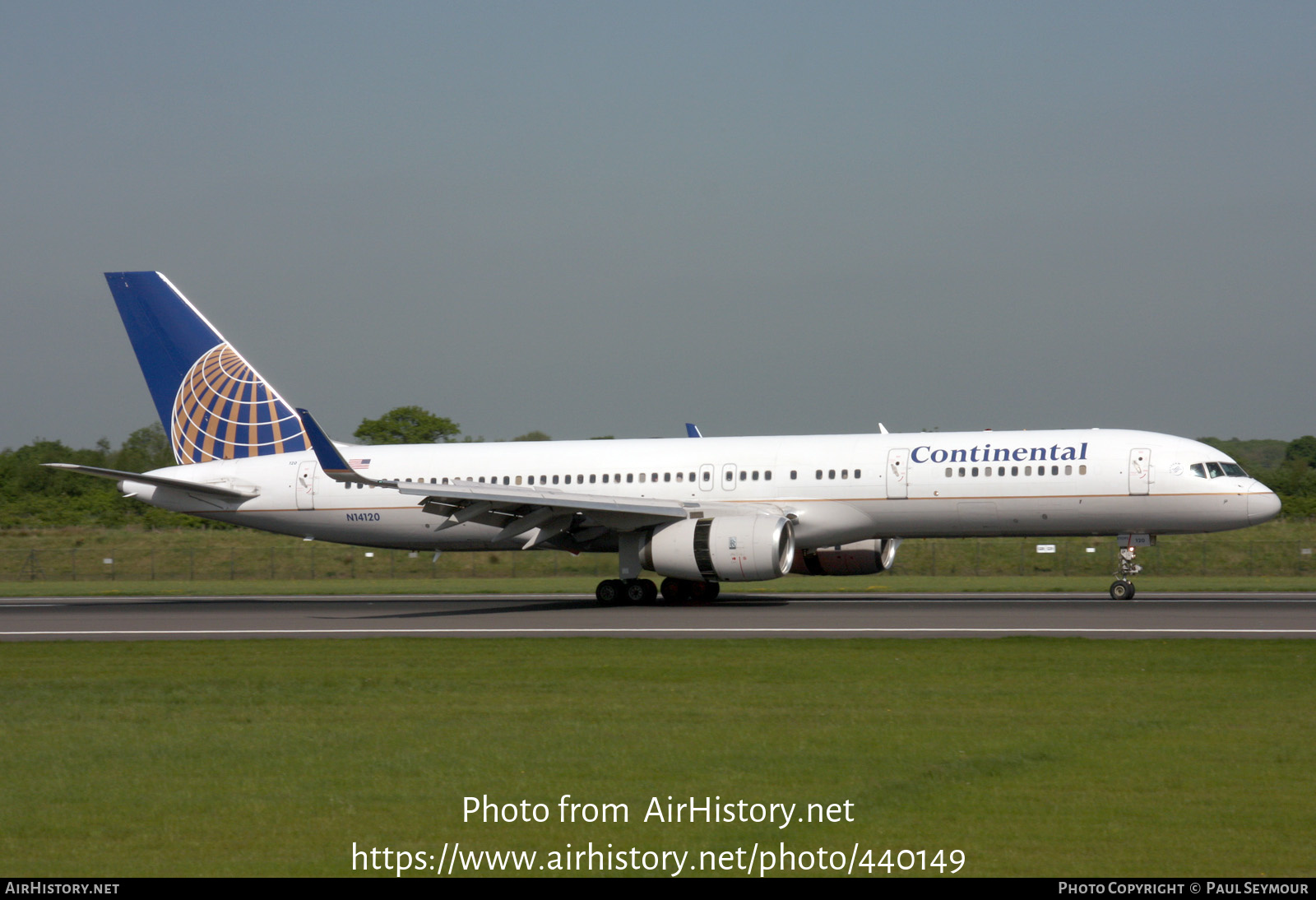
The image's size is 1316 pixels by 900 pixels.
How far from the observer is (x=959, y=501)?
3008 cm

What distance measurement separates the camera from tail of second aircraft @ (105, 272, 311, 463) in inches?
1443

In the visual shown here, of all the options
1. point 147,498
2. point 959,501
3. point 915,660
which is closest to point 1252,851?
point 915,660

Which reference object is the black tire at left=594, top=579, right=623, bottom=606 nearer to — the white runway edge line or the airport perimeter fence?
the white runway edge line

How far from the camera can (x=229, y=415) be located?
120 feet

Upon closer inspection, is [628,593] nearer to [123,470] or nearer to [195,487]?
[195,487]

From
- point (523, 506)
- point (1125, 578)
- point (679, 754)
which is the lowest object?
point (679, 754)

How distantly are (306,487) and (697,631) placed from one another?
51.4 ft

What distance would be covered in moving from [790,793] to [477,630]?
1531 centimetres

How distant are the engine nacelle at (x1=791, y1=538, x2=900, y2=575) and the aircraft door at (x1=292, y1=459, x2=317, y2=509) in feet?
42.3

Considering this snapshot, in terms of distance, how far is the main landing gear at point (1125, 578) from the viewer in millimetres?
29688

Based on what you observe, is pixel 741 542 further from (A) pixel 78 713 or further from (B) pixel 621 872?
(B) pixel 621 872

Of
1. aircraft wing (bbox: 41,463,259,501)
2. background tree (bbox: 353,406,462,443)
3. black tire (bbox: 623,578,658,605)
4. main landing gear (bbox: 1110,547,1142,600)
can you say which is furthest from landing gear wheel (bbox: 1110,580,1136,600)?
background tree (bbox: 353,406,462,443)

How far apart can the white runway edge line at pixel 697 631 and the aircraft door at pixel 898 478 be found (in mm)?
7758

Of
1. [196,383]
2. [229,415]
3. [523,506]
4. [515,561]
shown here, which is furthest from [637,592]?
[515,561]
